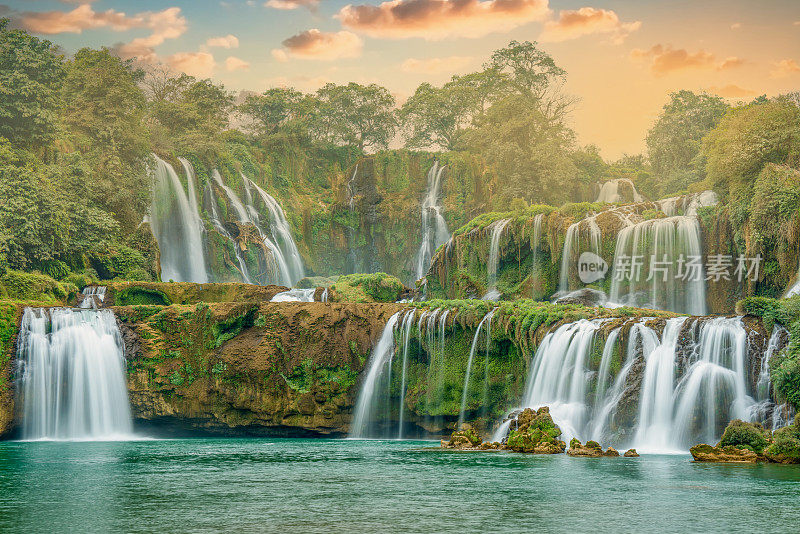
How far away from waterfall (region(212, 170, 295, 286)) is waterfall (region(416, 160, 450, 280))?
9042 mm

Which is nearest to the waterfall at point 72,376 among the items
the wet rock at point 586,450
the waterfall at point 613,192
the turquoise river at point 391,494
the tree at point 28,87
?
the turquoise river at point 391,494

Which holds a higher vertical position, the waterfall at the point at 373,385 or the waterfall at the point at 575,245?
the waterfall at the point at 575,245

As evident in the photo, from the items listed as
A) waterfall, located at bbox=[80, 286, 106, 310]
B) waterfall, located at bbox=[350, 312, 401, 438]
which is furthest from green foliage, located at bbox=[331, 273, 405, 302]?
waterfall, located at bbox=[80, 286, 106, 310]

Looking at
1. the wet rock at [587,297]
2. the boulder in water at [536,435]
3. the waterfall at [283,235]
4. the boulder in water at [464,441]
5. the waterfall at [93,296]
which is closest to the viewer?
the boulder in water at [536,435]

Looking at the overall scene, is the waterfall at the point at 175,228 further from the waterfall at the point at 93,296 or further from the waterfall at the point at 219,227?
the waterfall at the point at 93,296

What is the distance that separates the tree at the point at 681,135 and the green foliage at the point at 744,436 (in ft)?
116

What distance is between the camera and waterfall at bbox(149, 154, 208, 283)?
147 ft

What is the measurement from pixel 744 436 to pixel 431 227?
123ft

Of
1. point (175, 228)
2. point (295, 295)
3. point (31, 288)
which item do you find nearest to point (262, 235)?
point (175, 228)

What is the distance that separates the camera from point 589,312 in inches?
1043

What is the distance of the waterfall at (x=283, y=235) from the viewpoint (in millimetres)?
52031

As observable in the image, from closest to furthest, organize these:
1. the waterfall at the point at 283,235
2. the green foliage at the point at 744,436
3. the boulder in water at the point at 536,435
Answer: the green foliage at the point at 744,436 → the boulder in water at the point at 536,435 → the waterfall at the point at 283,235

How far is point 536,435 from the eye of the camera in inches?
856

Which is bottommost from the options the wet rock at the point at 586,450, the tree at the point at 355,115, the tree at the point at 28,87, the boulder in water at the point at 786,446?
the wet rock at the point at 586,450
